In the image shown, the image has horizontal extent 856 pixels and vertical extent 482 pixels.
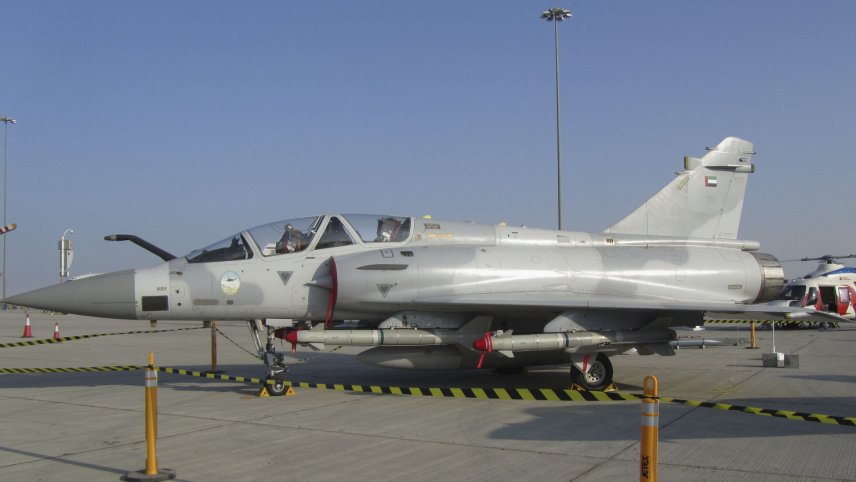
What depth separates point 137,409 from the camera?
28.0ft

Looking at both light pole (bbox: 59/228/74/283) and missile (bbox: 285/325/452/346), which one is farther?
light pole (bbox: 59/228/74/283)

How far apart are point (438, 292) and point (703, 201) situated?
5493 mm

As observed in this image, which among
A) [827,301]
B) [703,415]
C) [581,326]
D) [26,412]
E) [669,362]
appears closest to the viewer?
[703,415]

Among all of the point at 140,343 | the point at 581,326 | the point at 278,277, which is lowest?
the point at 140,343

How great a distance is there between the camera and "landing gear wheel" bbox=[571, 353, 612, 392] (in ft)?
32.1

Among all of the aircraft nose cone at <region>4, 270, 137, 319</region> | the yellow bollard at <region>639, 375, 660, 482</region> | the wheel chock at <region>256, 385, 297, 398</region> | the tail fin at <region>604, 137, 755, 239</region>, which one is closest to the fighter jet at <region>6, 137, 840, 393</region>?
the aircraft nose cone at <region>4, 270, 137, 319</region>

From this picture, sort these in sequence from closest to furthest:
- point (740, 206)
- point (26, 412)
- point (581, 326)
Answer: point (26, 412) → point (581, 326) → point (740, 206)

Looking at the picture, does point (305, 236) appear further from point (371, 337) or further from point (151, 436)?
point (151, 436)

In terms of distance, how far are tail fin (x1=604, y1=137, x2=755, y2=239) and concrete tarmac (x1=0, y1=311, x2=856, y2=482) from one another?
243cm

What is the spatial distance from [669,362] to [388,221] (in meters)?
7.04

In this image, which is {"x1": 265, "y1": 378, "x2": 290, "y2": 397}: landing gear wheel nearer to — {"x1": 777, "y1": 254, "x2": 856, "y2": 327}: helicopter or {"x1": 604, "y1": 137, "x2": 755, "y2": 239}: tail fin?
{"x1": 604, "y1": 137, "x2": 755, "y2": 239}: tail fin

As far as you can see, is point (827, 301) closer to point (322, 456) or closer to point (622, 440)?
point (622, 440)

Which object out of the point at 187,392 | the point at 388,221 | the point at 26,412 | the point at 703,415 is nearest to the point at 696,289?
the point at 703,415

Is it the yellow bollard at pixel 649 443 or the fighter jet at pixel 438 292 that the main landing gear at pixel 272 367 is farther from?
the yellow bollard at pixel 649 443
